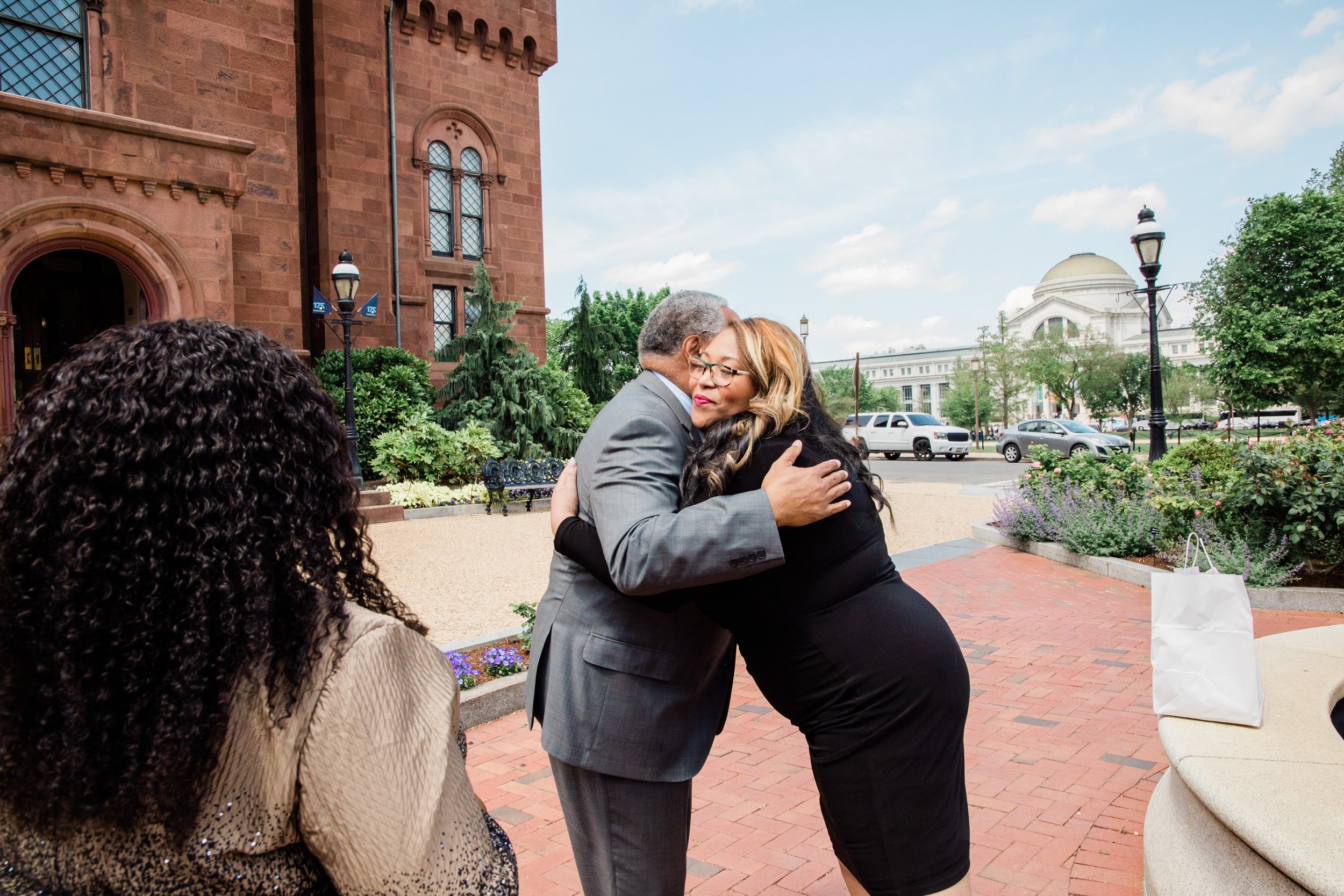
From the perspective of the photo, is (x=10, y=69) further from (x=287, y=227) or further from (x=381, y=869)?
(x=381, y=869)

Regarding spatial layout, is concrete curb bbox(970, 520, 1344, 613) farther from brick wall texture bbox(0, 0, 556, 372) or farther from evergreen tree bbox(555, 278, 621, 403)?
evergreen tree bbox(555, 278, 621, 403)

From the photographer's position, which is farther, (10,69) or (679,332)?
(10,69)

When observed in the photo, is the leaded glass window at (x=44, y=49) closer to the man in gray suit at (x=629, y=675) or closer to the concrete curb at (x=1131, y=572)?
the concrete curb at (x=1131, y=572)

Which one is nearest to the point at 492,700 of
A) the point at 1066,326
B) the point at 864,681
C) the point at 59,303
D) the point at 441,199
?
the point at 864,681

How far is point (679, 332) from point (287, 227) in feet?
51.6

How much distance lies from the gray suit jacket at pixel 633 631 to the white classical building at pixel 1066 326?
99296 mm

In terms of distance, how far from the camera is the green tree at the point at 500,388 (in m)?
17.5

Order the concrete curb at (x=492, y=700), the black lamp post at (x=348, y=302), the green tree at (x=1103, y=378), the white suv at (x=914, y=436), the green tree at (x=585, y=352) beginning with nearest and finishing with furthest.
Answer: the concrete curb at (x=492, y=700), the black lamp post at (x=348, y=302), the green tree at (x=585, y=352), the white suv at (x=914, y=436), the green tree at (x=1103, y=378)

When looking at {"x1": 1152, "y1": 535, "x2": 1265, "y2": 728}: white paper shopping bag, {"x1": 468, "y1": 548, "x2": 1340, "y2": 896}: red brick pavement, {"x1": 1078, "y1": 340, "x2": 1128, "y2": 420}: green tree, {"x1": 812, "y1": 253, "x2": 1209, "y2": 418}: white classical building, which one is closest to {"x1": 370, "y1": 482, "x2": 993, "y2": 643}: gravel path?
{"x1": 468, "y1": 548, "x2": 1340, "y2": 896}: red brick pavement


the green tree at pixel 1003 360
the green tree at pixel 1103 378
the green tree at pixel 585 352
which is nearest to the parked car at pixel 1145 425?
the green tree at pixel 1103 378

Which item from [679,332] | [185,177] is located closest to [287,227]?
[185,177]

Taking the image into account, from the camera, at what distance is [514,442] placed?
17375 mm

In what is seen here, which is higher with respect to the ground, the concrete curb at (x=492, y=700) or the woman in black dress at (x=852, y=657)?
the woman in black dress at (x=852, y=657)

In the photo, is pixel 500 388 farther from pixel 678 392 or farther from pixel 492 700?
pixel 678 392
